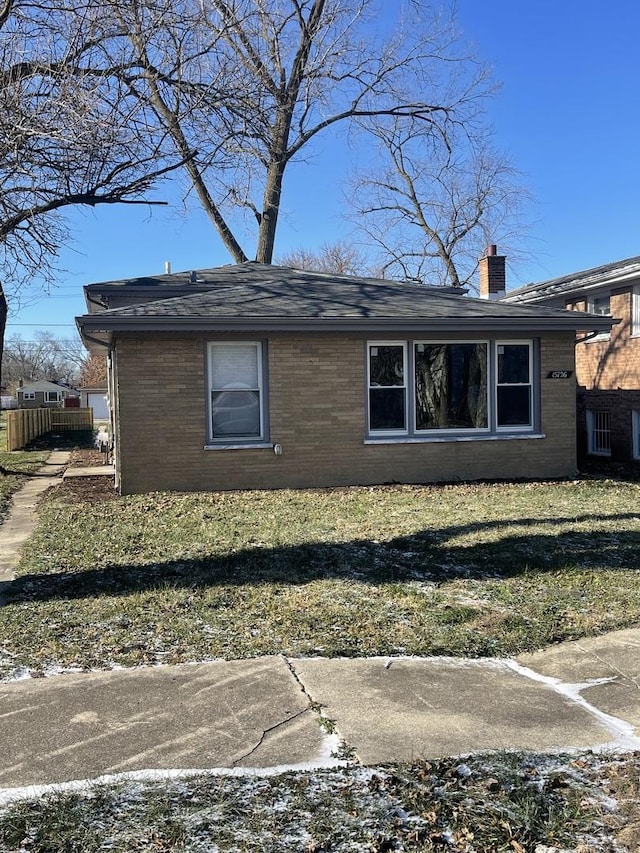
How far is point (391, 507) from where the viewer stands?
1083cm

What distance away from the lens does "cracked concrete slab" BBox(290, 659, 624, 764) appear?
381 cm

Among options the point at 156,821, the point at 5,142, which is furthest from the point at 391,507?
the point at 156,821

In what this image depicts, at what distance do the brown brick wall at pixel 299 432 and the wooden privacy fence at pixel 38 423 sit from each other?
1411 centimetres

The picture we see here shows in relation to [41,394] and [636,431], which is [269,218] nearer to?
[636,431]

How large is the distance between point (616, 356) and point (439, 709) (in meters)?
15.2

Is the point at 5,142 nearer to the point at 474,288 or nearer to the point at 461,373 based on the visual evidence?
the point at 461,373

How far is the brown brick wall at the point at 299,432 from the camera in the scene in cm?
1209

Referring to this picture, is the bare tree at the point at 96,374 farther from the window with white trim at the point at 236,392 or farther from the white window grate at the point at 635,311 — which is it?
the window with white trim at the point at 236,392

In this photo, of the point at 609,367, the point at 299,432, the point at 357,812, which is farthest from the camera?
the point at 609,367

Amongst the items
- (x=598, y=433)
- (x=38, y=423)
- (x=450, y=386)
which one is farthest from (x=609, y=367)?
(x=38, y=423)

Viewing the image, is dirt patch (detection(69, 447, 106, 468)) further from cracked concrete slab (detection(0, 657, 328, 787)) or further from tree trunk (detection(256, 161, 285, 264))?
cracked concrete slab (detection(0, 657, 328, 787))

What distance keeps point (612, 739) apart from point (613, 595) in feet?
8.84

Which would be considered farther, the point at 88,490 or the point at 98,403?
the point at 98,403

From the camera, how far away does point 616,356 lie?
58.2ft
